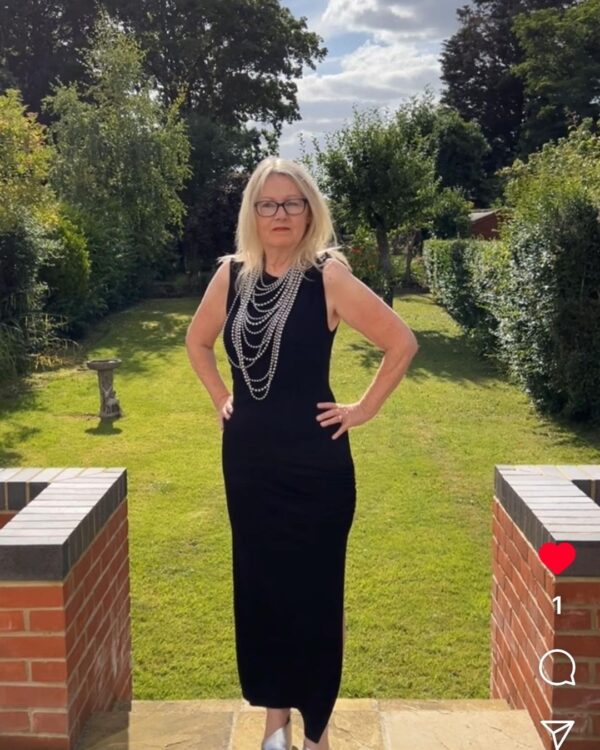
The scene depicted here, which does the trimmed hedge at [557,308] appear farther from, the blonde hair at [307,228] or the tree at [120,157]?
the tree at [120,157]

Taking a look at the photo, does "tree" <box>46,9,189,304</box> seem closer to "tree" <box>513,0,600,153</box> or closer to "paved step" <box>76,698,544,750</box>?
"paved step" <box>76,698,544,750</box>

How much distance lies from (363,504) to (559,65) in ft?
106

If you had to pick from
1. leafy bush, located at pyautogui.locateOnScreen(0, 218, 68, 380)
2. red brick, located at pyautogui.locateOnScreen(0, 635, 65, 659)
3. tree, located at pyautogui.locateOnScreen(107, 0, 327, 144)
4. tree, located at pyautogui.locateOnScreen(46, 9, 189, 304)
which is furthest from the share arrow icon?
tree, located at pyautogui.locateOnScreen(107, 0, 327, 144)

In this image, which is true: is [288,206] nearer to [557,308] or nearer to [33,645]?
[33,645]

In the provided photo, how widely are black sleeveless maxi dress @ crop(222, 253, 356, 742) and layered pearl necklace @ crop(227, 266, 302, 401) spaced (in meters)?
0.02

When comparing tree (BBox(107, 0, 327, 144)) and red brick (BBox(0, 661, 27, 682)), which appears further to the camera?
tree (BBox(107, 0, 327, 144))

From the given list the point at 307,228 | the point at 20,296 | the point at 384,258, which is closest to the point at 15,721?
the point at 307,228

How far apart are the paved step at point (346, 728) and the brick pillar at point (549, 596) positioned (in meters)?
0.13

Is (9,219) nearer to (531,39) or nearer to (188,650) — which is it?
(188,650)

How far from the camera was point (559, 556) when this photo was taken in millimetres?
2236

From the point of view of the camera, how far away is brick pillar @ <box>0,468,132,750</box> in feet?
7.36

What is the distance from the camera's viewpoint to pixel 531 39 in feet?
113

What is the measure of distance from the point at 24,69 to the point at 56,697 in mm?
34667

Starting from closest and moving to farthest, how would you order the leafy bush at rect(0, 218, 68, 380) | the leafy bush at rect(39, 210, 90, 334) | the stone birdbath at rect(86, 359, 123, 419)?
1. the stone birdbath at rect(86, 359, 123, 419)
2. the leafy bush at rect(0, 218, 68, 380)
3. the leafy bush at rect(39, 210, 90, 334)
